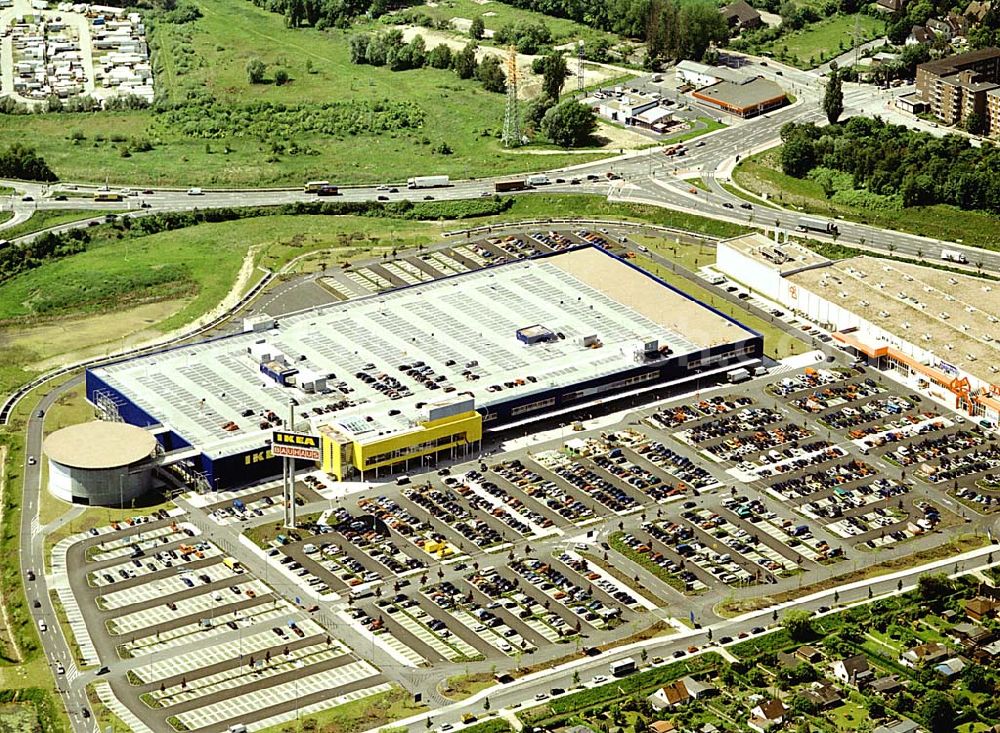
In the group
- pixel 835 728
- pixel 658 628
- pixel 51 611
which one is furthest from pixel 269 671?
pixel 835 728

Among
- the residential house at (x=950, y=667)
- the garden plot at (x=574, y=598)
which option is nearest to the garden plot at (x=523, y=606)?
the garden plot at (x=574, y=598)

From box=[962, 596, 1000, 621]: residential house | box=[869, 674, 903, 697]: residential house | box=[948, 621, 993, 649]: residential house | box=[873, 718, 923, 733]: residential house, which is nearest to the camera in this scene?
box=[873, 718, 923, 733]: residential house

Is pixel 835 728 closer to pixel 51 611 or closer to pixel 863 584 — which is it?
pixel 863 584

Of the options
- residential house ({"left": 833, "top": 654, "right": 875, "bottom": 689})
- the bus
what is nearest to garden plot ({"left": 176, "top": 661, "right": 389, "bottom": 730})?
the bus

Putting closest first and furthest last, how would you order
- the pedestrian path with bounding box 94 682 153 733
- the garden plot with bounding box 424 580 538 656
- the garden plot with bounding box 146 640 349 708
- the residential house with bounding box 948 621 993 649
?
1. the pedestrian path with bounding box 94 682 153 733
2. the garden plot with bounding box 146 640 349 708
3. the residential house with bounding box 948 621 993 649
4. the garden plot with bounding box 424 580 538 656

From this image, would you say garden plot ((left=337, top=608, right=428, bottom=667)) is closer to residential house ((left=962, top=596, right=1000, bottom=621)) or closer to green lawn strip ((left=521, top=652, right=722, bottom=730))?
green lawn strip ((left=521, top=652, right=722, bottom=730))

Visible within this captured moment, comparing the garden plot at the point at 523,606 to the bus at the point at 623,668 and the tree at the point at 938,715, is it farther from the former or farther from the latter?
the tree at the point at 938,715

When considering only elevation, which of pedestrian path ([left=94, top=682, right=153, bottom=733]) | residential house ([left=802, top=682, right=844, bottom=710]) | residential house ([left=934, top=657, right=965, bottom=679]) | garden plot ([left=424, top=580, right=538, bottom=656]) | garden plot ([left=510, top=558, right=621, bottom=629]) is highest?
residential house ([left=934, top=657, right=965, bottom=679])
